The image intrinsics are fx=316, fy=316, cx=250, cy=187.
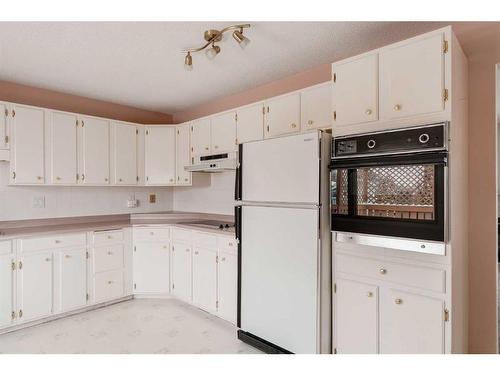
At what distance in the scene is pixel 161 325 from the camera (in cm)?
298

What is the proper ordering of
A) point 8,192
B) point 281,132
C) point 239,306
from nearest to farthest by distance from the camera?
point 239,306 → point 281,132 → point 8,192

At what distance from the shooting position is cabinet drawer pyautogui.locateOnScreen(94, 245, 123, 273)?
11.1ft

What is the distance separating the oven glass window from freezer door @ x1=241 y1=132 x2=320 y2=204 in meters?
0.17

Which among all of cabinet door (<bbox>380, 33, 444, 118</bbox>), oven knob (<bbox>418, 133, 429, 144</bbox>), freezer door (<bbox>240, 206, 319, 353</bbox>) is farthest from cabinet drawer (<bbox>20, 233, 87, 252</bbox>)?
oven knob (<bbox>418, 133, 429, 144</bbox>)

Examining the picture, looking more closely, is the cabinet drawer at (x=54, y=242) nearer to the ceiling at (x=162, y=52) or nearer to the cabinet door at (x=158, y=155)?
the cabinet door at (x=158, y=155)

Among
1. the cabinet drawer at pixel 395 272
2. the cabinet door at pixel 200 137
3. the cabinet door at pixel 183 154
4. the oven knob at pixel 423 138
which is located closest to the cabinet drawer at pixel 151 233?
the cabinet door at pixel 183 154

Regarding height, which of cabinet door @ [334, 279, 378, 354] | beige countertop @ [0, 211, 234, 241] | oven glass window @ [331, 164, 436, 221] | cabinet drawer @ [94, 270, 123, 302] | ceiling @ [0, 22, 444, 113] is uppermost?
ceiling @ [0, 22, 444, 113]

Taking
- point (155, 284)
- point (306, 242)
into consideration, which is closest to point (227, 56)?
point (306, 242)

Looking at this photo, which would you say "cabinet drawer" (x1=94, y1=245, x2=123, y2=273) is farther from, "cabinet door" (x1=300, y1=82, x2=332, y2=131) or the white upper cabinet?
"cabinet door" (x1=300, y1=82, x2=332, y2=131)

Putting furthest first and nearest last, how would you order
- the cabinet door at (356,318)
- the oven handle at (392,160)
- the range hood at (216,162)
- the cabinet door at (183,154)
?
the cabinet door at (183,154) → the range hood at (216,162) → the cabinet door at (356,318) → the oven handle at (392,160)

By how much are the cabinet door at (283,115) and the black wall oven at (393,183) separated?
2.70 ft

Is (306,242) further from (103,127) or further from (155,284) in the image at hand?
(103,127)

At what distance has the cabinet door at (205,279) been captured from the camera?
10.2 feet

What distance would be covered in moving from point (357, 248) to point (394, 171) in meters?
0.54
